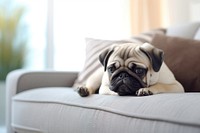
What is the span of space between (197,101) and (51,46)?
2523mm

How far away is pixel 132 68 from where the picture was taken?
1419 mm

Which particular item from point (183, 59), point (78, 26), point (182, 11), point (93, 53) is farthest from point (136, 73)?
point (78, 26)

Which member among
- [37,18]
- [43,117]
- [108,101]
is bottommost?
[43,117]

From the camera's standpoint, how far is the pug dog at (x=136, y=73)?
4.53ft

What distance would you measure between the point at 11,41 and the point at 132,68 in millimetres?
2041

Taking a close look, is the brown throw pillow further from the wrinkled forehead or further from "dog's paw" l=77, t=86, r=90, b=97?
"dog's paw" l=77, t=86, r=90, b=97

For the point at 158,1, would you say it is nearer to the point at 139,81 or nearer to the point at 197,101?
the point at 139,81

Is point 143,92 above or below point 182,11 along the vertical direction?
below

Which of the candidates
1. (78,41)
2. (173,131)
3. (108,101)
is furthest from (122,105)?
(78,41)

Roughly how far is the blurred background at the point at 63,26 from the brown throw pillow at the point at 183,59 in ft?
3.72

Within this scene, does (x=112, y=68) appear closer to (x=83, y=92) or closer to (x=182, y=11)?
(x=83, y=92)

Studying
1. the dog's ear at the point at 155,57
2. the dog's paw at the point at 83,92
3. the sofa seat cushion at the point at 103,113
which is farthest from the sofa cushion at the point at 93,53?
the dog's ear at the point at 155,57

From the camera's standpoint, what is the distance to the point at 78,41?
3.33 metres

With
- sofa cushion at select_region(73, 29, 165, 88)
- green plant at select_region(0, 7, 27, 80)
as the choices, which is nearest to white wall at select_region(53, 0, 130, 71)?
green plant at select_region(0, 7, 27, 80)
